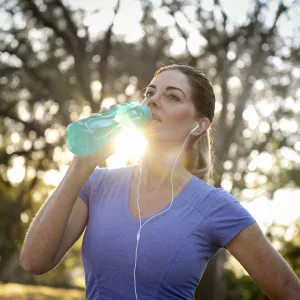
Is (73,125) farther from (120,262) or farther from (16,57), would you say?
(16,57)

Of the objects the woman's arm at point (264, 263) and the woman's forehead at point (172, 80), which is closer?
the woman's arm at point (264, 263)

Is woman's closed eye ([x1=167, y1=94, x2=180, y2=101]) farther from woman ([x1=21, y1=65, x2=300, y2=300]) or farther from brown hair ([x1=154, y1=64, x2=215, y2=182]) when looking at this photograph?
woman ([x1=21, y1=65, x2=300, y2=300])

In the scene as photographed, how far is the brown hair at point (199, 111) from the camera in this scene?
9.55 ft

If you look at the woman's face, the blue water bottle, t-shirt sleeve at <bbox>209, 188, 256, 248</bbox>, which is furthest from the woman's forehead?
t-shirt sleeve at <bbox>209, 188, 256, 248</bbox>

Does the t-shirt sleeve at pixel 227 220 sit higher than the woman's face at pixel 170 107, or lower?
lower

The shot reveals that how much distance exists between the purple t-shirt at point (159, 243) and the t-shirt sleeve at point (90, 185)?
0.07 metres

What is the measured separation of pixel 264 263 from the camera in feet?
7.59

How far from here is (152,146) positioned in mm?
2691

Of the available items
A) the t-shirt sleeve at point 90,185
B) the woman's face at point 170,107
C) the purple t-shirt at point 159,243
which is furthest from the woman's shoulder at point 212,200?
the t-shirt sleeve at point 90,185

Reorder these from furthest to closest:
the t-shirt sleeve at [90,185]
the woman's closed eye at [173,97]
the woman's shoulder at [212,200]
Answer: the woman's closed eye at [173,97]
the t-shirt sleeve at [90,185]
the woman's shoulder at [212,200]

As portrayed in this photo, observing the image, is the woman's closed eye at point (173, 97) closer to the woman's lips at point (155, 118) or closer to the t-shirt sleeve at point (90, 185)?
the woman's lips at point (155, 118)

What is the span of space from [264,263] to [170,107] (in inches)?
35.9

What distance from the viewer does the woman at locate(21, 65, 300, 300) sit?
2.25m

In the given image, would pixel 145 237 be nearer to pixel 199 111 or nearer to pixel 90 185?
pixel 90 185
